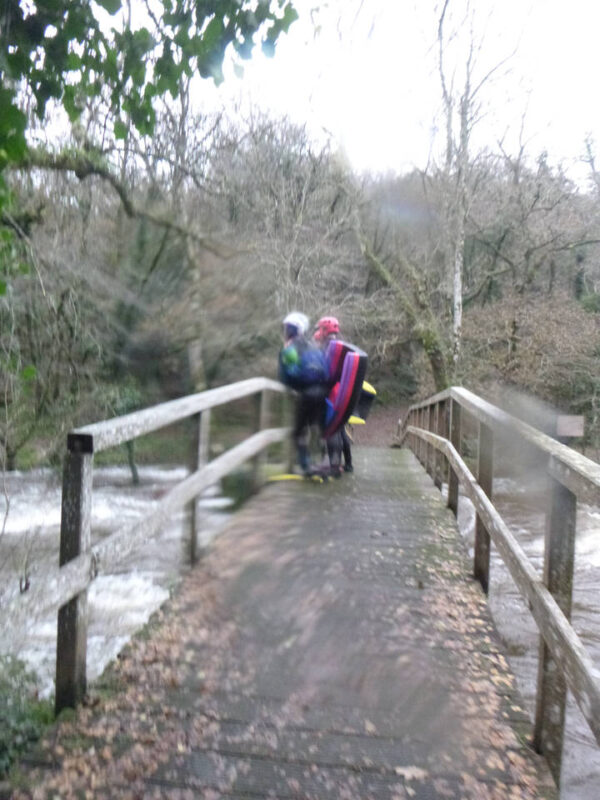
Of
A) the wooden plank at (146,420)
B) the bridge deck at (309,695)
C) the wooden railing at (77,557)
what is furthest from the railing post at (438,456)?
the wooden railing at (77,557)

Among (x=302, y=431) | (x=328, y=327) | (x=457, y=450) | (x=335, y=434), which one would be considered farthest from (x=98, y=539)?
→ (x=457, y=450)

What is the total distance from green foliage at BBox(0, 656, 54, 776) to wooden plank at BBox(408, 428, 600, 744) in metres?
1.70

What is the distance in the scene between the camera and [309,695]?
9.12ft

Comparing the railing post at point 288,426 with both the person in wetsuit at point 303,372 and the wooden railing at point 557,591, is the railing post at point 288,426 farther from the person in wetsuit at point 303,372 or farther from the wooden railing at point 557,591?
the wooden railing at point 557,591

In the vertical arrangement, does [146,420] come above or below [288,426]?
above

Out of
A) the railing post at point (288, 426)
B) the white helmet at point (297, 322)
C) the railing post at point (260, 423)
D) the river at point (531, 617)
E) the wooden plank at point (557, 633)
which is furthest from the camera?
the railing post at point (288, 426)

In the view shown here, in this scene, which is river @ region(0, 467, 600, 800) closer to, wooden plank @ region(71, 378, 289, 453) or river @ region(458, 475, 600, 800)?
river @ region(458, 475, 600, 800)

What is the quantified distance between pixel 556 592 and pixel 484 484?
1.44 metres

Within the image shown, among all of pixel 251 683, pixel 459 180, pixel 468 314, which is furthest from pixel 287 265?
pixel 251 683

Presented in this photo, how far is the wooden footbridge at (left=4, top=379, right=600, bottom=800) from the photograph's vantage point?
2266 mm

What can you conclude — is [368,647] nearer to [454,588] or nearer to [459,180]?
[454,588]

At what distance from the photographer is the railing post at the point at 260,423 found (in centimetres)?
606

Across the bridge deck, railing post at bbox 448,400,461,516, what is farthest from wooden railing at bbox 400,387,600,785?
railing post at bbox 448,400,461,516

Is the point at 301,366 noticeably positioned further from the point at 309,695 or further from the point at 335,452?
the point at 309,695
